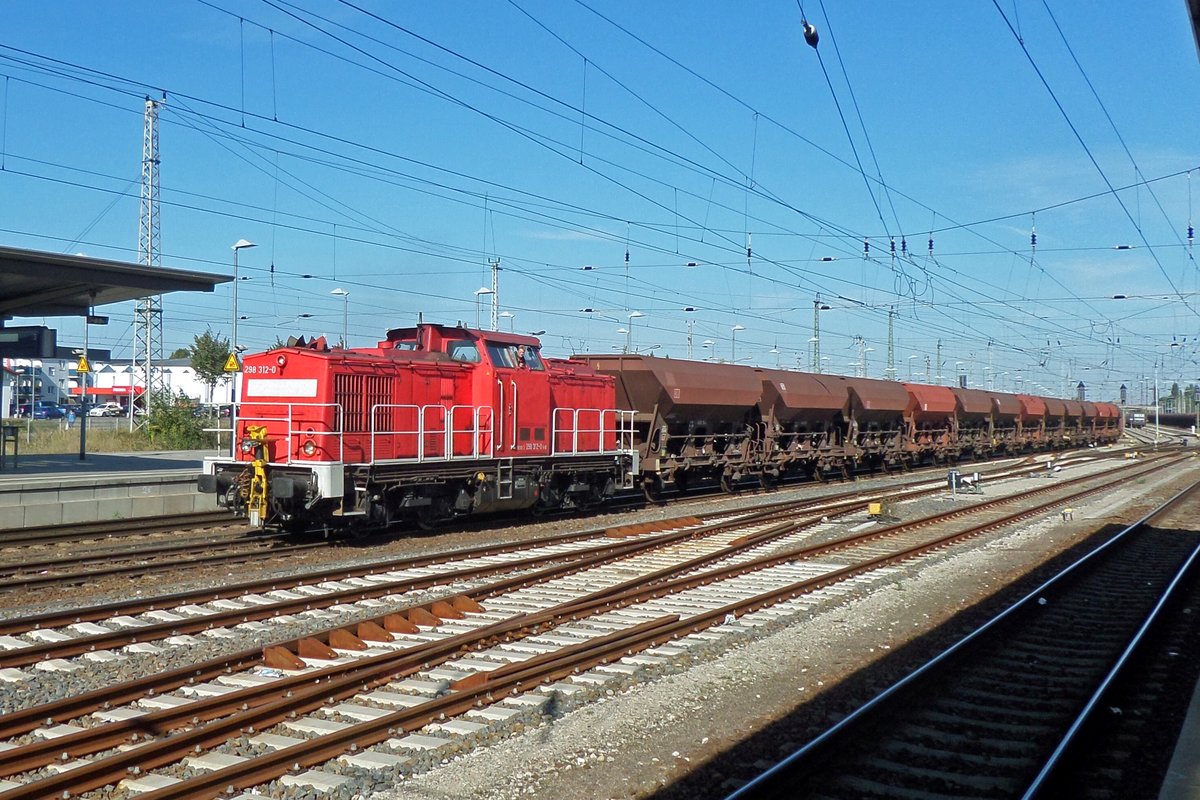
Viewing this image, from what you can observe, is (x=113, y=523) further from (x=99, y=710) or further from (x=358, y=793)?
(x=358, y=793)

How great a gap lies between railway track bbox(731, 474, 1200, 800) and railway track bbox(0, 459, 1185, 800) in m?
2.15

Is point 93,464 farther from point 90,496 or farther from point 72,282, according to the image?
point 90,496

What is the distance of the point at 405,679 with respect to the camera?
823cm

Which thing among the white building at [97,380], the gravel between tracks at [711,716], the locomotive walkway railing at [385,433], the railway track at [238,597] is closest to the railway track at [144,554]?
the railway track at [238,597]

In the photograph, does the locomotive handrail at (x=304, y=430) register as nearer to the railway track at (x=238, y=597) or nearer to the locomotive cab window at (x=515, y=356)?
the railway track at (x=238, y=597)

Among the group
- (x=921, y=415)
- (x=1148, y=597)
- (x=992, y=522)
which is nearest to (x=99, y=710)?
(x=1148, y=597)

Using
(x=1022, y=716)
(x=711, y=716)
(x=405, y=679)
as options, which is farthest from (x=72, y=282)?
(x=1022, y=716)

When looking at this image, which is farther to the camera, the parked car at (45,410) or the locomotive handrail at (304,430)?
the parked car at (45,410)

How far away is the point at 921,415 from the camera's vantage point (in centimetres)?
3894

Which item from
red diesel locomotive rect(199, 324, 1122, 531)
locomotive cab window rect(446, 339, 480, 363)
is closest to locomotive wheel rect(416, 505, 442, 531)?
red diesel locomotive rect(199, 324, 1122, 531)

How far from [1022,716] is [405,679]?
4769 millimetres

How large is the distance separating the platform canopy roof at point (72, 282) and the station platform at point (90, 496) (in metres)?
3.90

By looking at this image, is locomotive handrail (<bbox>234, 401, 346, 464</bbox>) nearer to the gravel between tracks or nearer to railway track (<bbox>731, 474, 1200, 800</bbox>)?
the gravel between tracks

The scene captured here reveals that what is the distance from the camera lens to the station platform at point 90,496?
706 inches
